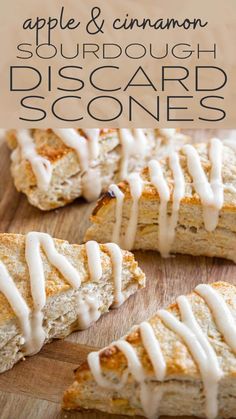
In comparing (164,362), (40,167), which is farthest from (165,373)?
(40,167)

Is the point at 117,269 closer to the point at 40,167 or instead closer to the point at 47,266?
the point at 47,266

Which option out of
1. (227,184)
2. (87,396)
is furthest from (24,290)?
(227,184)

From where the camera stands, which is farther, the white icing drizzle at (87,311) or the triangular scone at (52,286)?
the white icing drizzle at (87,311)

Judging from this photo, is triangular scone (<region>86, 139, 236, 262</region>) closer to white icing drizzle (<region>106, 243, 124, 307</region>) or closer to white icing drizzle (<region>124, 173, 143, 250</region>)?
white icing drizzle (<region>124, 173, 143, 250</region>)

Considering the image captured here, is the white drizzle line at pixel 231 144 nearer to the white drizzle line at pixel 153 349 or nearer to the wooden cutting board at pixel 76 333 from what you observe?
the wooden cutting board at pixel 76 333

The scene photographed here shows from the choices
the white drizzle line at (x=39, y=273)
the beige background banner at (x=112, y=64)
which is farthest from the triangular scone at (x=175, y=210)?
the white drizzle line at (x=39, y=273)

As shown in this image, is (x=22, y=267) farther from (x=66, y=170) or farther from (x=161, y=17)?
(x=161, y=17)

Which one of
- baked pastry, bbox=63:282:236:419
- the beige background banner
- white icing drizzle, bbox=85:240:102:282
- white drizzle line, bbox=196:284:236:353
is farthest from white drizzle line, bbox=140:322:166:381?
the beige background banner
